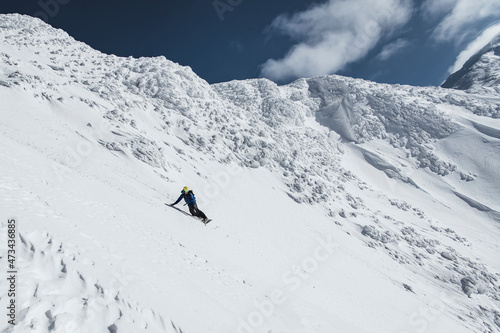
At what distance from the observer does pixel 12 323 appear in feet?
17.9

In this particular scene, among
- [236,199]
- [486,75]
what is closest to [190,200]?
[236,199]

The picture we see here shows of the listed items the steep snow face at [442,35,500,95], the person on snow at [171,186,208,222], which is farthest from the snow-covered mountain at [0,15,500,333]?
the steep snow face at [442,35,500,95]

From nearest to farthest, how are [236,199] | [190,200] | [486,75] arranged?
[190,200] → [236,199] → [486,75]

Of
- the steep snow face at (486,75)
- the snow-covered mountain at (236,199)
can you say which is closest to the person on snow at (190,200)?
the snow-covered mountain at (236,199)

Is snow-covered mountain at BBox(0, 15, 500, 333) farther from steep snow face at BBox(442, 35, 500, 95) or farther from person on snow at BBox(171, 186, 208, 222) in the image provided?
steep snow face at BBox(442, 35, 500, 95)

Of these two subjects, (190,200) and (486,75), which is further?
(486,75)

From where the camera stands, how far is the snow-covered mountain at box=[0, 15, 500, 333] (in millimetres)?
8734

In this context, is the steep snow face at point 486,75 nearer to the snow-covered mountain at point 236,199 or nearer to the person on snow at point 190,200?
the snow-covered mountain at point 236,199

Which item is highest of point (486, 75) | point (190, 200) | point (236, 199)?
point (486, 75)

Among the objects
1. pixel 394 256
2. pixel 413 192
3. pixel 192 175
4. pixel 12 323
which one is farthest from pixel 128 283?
pixel 413 192

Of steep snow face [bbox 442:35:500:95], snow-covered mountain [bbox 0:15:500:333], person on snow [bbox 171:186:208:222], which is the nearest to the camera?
snow-covered mountain [bbox 0:15:500:333]

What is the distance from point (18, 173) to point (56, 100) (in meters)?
26.6

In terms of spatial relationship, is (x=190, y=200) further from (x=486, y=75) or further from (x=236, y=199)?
(x=486, y=75)

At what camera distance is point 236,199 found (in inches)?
1522
